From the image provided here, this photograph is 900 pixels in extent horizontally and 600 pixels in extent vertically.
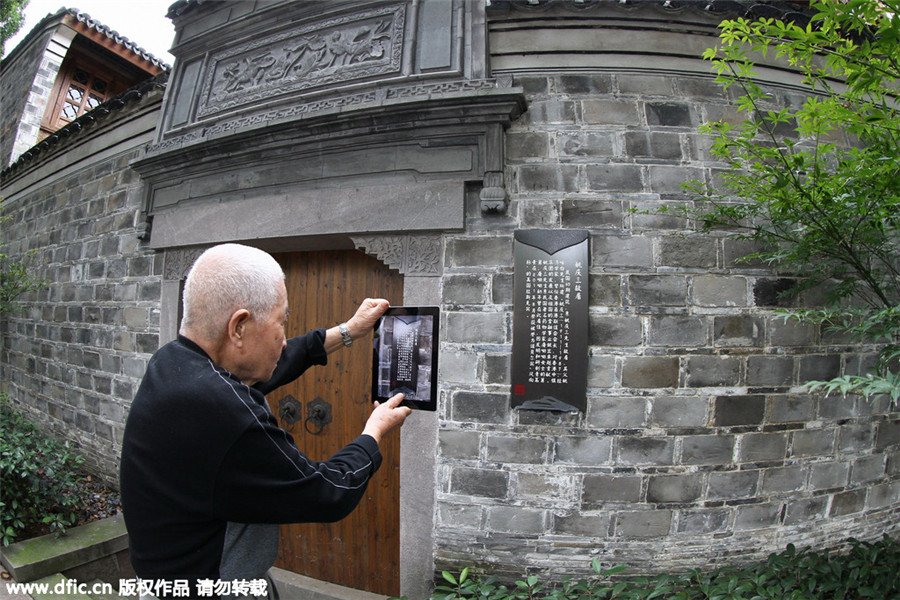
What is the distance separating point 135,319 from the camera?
447 centimetres

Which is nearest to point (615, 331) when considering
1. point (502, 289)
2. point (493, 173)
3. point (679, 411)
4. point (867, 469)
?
point (679, 411)

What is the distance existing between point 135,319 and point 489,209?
152 inches

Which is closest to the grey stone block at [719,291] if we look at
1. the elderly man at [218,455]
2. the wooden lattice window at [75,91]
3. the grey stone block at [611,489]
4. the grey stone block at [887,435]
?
the grey stone block at [611,489]

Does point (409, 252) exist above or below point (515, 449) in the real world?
above

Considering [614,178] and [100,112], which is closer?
[614,178]

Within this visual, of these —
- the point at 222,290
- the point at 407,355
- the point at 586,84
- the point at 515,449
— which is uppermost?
the point at 586,84

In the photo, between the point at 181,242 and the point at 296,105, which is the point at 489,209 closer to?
the point at 296,105

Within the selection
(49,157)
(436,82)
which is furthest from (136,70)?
(436,82)

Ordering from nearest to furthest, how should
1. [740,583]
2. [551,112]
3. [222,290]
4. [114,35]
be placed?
[222,290], [740,583], [551,112], [114,35]

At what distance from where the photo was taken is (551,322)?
9.47ft

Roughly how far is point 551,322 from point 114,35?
9160 millimetres

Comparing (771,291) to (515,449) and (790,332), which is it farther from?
(515,449)

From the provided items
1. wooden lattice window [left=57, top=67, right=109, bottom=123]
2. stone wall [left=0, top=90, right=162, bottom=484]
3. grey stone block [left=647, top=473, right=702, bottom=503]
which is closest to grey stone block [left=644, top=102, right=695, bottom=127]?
grey stone block [left=647, top=473, right=702, bottom=503]

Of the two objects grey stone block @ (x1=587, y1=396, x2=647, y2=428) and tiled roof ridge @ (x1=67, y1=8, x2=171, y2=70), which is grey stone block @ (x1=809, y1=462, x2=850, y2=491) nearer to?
grey stone block @ (x1=587, y1=396, x2=647, y2=428)
